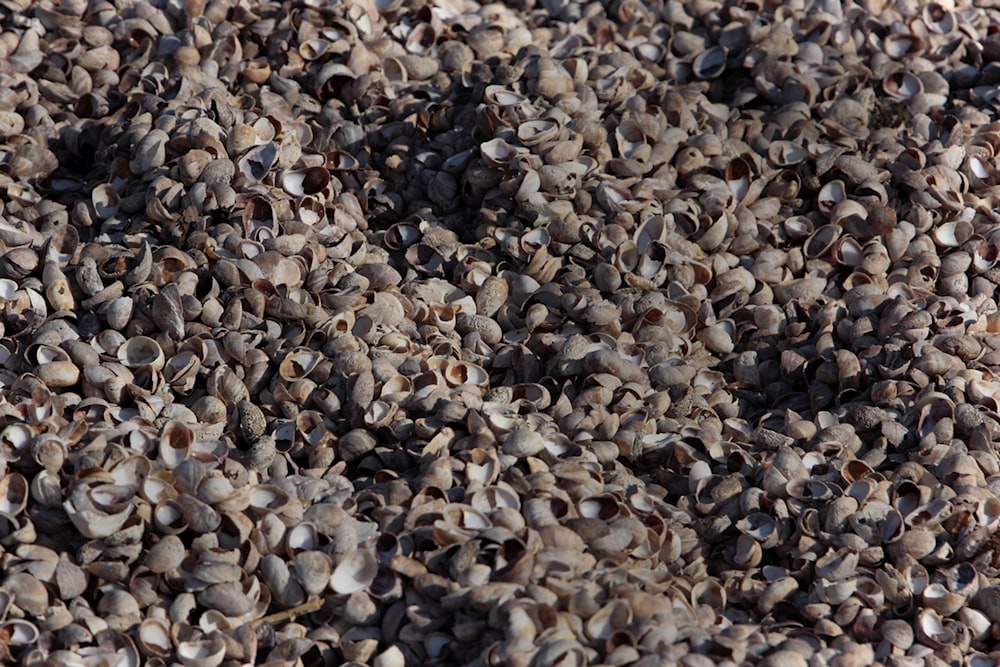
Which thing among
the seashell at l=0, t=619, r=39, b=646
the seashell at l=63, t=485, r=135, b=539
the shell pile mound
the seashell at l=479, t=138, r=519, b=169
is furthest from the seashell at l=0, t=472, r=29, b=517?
the seashell at l=479, t=138, r=519, b=169

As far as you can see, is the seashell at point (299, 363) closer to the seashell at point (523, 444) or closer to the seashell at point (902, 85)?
the seashell at point (523, 444)

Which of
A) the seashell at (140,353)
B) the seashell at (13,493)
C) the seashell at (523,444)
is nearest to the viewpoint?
the seashell at (13,493)

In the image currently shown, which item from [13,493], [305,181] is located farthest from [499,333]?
[13,493]

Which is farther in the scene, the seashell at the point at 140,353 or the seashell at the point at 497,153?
the seashell at the point at 497,153

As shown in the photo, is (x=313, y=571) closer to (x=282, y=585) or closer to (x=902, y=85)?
(x=282, y=585)

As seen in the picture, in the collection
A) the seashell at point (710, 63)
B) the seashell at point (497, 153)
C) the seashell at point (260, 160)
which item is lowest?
the seashell at point (260, 160)

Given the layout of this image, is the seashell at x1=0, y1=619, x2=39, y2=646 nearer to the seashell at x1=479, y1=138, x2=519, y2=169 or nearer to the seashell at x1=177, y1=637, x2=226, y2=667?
the seashell at x1=177, y1=637, x2=226, y2=667

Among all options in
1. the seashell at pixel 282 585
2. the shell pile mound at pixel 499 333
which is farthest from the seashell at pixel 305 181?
the seashell at pixel 282 585

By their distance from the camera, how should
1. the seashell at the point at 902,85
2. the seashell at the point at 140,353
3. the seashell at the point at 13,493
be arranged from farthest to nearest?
the seashell at the point at 902,85 < the seashell at the point at 140,353 < the seashell at the point at 13,493
